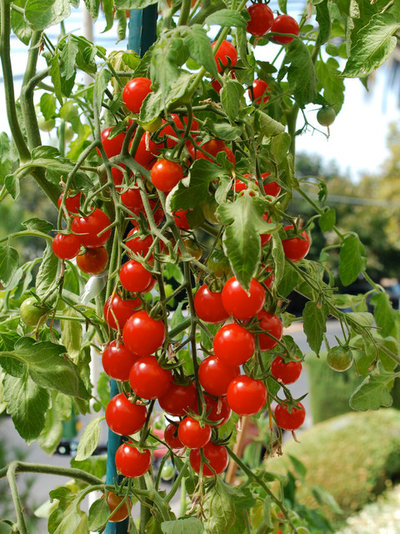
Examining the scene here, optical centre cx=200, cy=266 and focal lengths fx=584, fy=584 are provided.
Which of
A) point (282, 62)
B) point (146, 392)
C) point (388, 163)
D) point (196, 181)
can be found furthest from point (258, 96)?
point (388, 163)

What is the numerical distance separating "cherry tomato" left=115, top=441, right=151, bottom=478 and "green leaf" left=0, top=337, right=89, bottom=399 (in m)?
0.07

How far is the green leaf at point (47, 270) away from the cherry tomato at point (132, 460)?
0.16 metres

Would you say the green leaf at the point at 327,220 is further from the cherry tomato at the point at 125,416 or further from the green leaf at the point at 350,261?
the cherry tomato at the point at 125,416

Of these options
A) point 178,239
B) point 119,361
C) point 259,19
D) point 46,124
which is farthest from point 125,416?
point 46,124

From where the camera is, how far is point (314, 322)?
522 mm

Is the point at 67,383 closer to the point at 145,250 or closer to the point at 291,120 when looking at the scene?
the point at 145,250

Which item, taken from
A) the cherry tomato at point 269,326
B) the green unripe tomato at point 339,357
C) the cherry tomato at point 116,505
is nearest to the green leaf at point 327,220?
the green unripe tomato at point 339,357

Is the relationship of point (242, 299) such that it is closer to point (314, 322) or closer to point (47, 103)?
point (314, 322)

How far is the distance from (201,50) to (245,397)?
228mm

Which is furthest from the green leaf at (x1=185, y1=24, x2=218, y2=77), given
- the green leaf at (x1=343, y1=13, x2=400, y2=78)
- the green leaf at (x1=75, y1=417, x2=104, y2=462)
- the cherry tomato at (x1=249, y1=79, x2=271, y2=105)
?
the green leaf at (x1=75, y1=417, x2=104, y2=462)

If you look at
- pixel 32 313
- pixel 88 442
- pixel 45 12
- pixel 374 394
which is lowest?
pixel 88 442

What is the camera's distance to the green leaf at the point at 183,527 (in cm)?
44

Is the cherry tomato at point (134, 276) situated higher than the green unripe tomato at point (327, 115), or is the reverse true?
the green unripe tomato at point (327, 115)

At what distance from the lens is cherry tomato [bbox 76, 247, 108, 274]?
1.65ft
